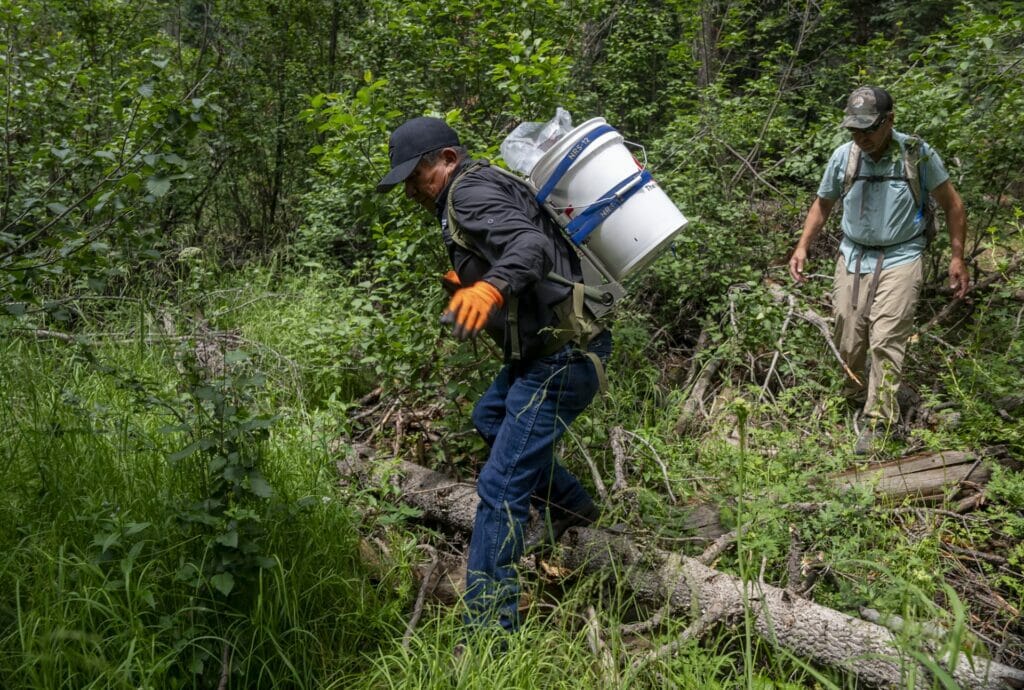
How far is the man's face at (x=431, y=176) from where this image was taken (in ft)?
9.56

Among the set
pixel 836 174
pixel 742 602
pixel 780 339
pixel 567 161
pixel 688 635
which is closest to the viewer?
pixel 688 635

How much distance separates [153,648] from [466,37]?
15.9 ft

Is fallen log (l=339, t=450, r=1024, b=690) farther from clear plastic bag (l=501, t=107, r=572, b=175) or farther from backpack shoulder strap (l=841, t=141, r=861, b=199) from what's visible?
backpack shoulder strap (l=841, t=141, r=861, b=199)

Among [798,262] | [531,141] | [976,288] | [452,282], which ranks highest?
[531,141]

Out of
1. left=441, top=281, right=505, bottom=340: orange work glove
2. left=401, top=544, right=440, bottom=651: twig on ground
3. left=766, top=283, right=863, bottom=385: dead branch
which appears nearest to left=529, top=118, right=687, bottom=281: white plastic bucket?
left=441, top=281, right=505, bottom=340: orange work glove

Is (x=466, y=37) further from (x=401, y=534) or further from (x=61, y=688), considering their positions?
(x=61, y=688)

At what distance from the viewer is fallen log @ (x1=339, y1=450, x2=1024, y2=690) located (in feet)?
7.47

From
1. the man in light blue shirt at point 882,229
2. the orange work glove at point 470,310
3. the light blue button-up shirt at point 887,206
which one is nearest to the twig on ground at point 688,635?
the orange work glove at point 470,310

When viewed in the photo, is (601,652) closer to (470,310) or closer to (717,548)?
(717,548)

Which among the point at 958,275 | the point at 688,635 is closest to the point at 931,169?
the point at 958,275

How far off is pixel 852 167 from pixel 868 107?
1.33 feet

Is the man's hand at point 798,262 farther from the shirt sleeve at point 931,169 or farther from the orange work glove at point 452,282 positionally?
the orange work glove at point 452,282

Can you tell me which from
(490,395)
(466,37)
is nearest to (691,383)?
(490,395)

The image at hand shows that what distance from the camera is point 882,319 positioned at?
4.35m
